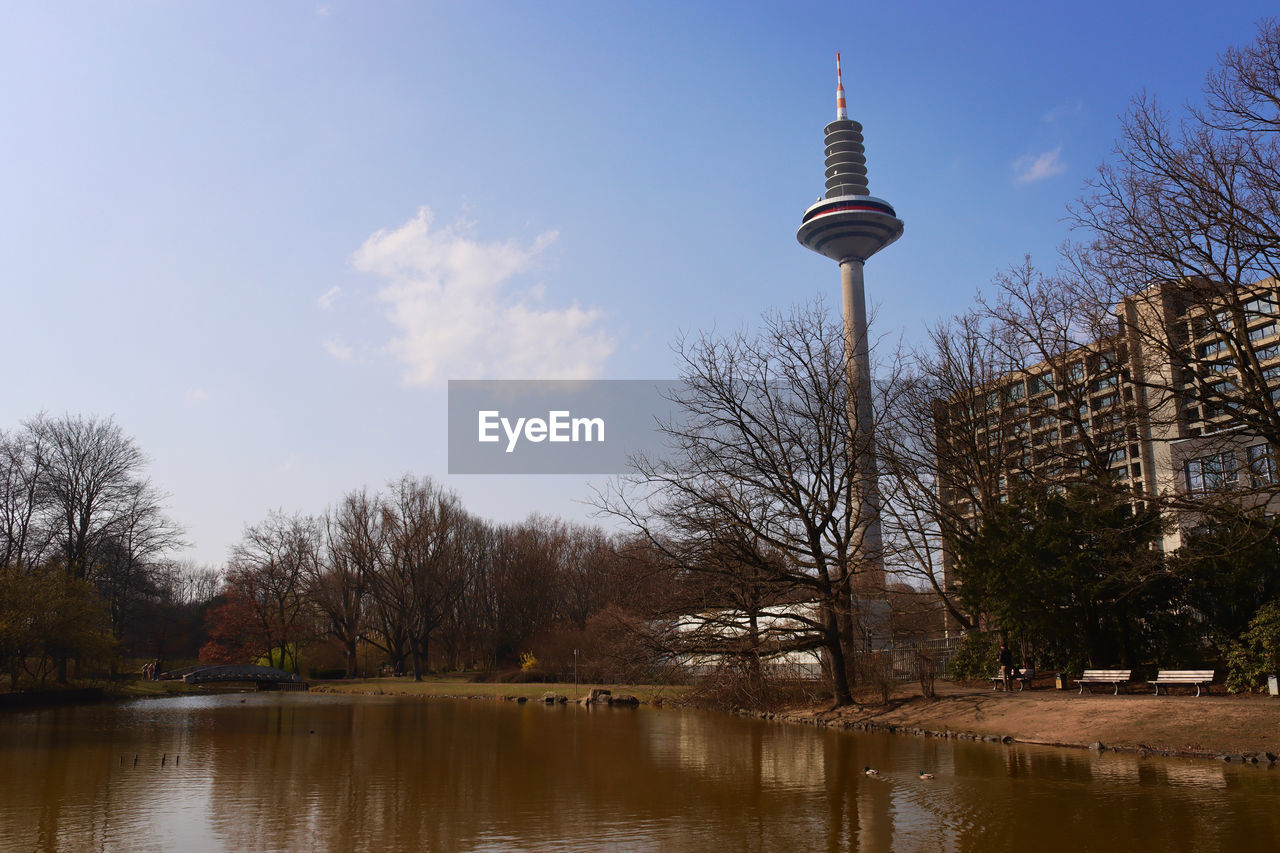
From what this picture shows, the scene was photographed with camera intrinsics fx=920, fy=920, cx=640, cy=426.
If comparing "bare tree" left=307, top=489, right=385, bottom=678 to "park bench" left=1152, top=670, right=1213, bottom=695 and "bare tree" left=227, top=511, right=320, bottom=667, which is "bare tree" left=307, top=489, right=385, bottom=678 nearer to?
"bare tree" left=227, top=511, right=320, bottom=667

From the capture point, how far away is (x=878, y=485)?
33719 millimetres

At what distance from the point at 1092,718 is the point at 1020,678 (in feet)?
21.9

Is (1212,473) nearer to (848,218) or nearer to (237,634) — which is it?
(237,634)

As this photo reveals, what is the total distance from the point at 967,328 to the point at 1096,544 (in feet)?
34.7

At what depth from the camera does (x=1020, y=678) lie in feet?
90.8

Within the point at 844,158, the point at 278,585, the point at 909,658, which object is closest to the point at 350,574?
the point at 278,585

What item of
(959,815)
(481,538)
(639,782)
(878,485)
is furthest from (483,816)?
(481,538)

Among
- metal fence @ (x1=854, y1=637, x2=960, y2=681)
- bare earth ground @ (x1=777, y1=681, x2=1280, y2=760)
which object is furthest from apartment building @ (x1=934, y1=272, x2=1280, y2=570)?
bare earth ground @ (x1=777, y1=681, x2=1280, y2=760)

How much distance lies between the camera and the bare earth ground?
1798cm

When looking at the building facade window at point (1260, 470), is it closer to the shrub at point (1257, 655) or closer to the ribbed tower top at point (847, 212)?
the shrub at point (1257, 655)

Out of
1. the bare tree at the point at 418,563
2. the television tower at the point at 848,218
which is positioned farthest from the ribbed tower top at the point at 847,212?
the bare tree at the point at 418,563

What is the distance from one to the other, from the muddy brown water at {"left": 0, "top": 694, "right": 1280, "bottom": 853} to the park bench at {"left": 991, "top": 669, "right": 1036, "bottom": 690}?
590 cm

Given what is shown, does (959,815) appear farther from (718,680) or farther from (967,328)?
(967,328)

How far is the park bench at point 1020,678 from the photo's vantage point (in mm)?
27269
